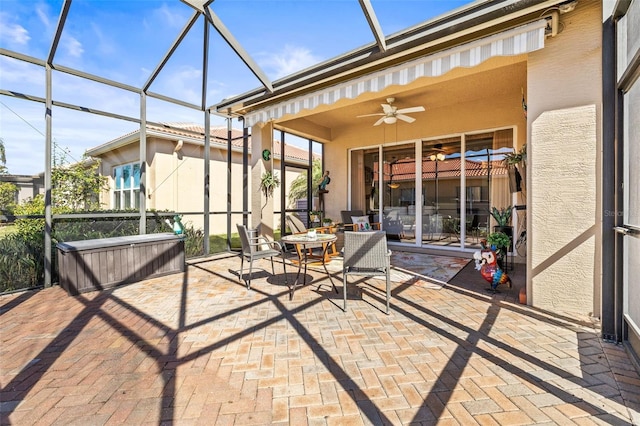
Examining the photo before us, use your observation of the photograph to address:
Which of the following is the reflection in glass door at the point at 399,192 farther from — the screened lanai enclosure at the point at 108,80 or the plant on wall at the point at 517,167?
the screened lanai enclosure at the point at 108,80

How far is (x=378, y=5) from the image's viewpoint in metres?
4.52

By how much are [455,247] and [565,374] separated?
18.0 ft

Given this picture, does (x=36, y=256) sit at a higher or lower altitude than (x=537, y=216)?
lower

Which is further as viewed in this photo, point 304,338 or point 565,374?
point 304,338

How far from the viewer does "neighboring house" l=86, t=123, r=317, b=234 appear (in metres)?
9.47

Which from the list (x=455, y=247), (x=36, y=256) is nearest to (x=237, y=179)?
(x=36, y=256)

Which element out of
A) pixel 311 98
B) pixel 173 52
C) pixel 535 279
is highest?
pixel 173 52

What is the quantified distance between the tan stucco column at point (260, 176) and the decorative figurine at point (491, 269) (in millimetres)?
4978

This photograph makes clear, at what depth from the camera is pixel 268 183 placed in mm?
7562

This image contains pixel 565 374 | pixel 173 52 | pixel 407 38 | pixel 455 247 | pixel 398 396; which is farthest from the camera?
pixel 455 247

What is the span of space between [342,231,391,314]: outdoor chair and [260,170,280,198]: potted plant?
419 centimetres

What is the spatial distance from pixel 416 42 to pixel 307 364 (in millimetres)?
4644

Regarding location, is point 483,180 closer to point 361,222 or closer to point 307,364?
point 361,222

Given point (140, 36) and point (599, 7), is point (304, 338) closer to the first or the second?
point (599, 7)
